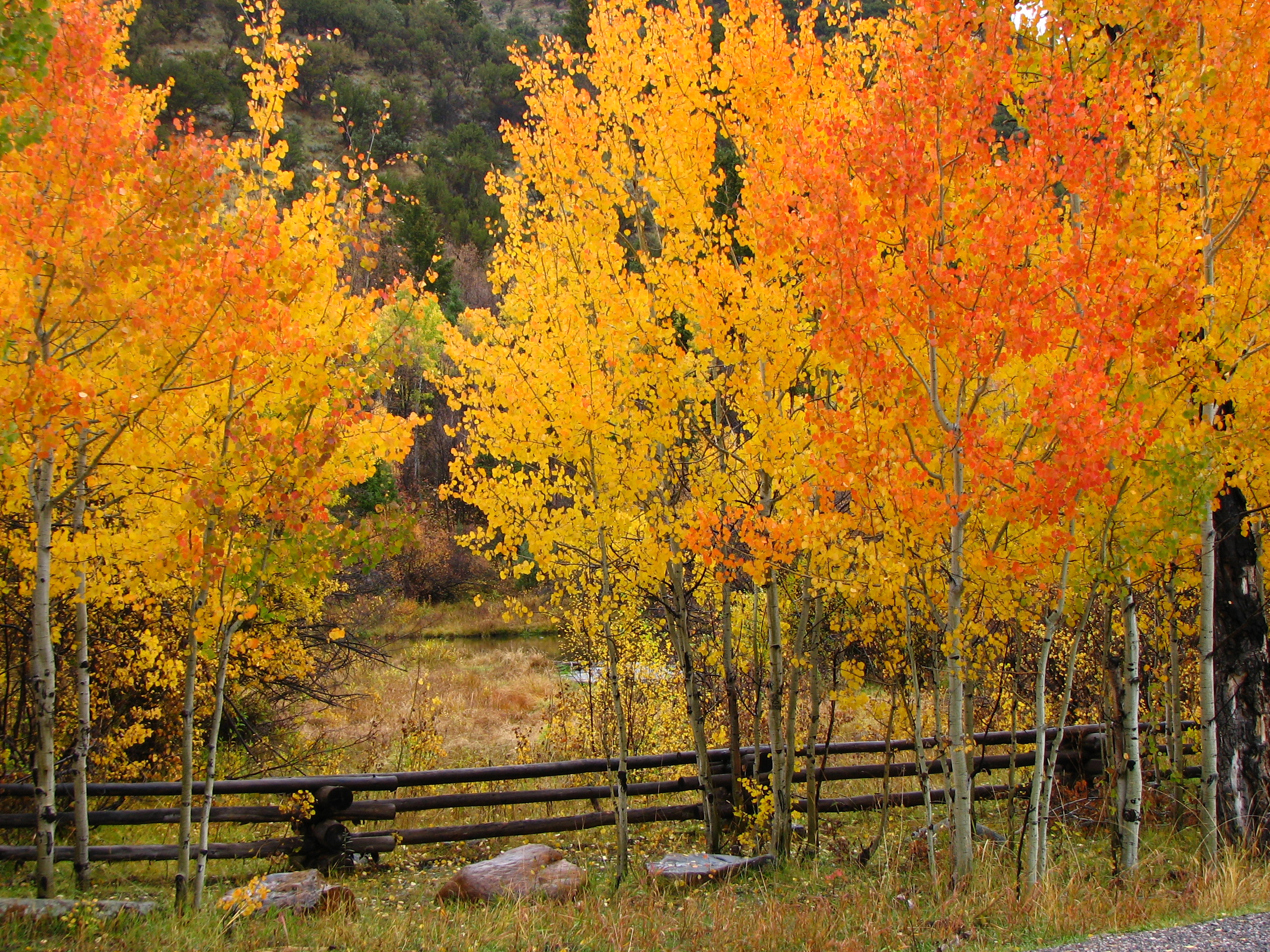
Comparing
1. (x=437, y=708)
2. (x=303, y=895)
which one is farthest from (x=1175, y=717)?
(x=437, y=708)

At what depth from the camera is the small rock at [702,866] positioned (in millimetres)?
6738

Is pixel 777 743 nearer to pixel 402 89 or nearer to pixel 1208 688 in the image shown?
pixel 1208 688

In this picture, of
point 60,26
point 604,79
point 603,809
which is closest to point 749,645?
point 603,809

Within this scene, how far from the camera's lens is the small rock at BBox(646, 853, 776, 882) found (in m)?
6.74

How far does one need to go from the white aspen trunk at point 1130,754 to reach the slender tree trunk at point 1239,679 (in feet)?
3.81

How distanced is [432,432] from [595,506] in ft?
80.8

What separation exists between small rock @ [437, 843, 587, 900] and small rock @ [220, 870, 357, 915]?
783 millimetres

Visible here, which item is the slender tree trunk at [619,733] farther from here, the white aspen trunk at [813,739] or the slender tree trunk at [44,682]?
the slender tree trunk at [44,682]

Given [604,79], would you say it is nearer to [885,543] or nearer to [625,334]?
[625,334]

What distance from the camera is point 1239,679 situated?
6777 millimetres

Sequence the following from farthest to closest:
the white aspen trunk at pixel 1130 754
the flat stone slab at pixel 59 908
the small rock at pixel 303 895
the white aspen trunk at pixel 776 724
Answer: the white aspen trunk at pixel 776 724 < the small rock at pixel 303 895 < the white aspen trunk at pixel 1130 754 < the flat stone slab at pixel 59 908

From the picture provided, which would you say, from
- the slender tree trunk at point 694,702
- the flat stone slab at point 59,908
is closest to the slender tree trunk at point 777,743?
the slender tree trunk at point 694,702

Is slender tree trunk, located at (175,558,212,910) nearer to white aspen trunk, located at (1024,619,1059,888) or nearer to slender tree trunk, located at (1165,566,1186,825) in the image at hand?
white aspen trunk, located at (1024,619,1059,888)

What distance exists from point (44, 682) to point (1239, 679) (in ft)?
27.9
